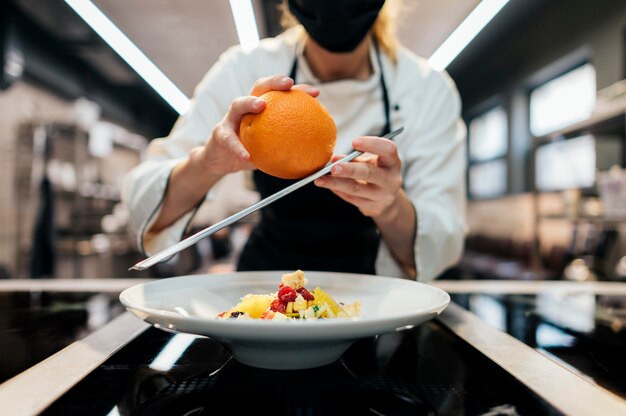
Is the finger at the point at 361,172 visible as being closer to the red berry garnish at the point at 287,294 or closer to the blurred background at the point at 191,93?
the red berry garnish at the point at 287,294

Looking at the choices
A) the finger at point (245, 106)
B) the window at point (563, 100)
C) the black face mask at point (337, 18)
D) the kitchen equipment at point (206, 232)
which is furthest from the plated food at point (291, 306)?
the window at point (563, 100)

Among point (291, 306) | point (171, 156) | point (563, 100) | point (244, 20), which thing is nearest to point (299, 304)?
point (291, 306)

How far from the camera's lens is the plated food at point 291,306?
0.54 meters

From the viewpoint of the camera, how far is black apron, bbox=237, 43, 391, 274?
1.24m

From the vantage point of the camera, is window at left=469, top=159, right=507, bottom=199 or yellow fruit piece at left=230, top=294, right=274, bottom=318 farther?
window at left=469, top=159, right=507, bottom=199

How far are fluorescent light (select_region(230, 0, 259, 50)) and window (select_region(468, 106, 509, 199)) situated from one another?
574 cm

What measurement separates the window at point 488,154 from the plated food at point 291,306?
7288mm

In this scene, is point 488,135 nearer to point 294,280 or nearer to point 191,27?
point 191,27

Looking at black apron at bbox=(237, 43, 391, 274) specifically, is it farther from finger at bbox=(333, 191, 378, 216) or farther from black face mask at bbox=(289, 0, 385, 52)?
finger at bbox=(333, 191, 378, 216)

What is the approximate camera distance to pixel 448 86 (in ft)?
4.22

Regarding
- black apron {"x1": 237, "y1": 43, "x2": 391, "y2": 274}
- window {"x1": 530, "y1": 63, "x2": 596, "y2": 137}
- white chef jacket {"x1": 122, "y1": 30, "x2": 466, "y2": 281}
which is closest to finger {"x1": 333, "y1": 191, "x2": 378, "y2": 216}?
white chef jacket {"x1": 122, "y1": 30, "x2": 466, "y2": 281}

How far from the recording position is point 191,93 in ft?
7.38

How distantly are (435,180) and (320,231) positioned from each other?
0.34 metres

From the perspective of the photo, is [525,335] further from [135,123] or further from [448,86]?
[135,123]
